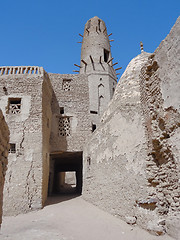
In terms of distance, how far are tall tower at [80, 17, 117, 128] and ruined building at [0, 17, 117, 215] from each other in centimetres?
40

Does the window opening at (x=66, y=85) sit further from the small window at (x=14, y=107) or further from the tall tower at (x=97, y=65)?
the small window at (x=14, y=107)

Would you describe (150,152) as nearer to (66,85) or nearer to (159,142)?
(159,142)

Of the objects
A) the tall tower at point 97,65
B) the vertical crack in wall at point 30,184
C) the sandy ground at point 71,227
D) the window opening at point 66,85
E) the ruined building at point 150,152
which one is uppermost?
the tall tower at point 97,65

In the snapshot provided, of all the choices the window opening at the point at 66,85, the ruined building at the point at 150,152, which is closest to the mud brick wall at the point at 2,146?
the ruined building at the point at 150,152

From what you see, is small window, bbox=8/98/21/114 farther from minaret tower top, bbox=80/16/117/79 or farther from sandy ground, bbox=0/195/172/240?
minaret tower top, bbox=80/16/117/79

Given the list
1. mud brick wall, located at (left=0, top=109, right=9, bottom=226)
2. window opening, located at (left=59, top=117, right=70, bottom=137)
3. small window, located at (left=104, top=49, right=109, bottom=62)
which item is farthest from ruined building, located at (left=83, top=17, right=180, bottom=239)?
small window, located at (left=104, top=49, right=109, bottom=62)

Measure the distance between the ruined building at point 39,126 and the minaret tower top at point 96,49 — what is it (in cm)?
387

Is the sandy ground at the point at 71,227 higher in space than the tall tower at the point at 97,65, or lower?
lower

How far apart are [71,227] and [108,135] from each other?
3.56 m

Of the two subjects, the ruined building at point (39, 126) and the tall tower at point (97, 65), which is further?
the tall tower at point (97, 65)

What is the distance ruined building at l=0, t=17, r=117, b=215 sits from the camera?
30.8 feet

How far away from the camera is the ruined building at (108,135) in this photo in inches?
177

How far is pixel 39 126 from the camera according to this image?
1043 cm

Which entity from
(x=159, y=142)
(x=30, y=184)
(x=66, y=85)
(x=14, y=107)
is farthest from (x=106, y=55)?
(x=159, y=142)
